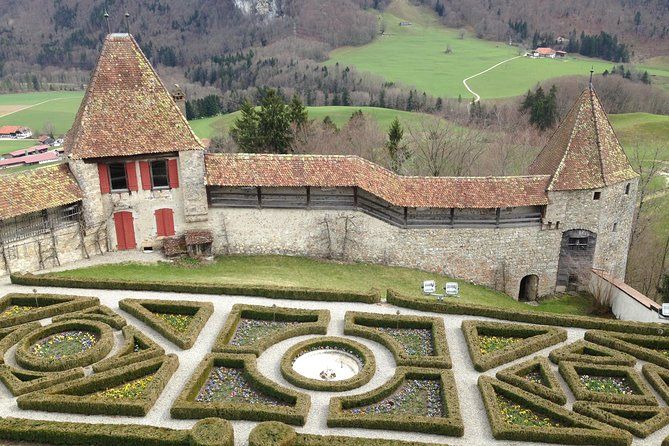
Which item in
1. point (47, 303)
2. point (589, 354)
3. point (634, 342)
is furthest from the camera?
point (47, 303)

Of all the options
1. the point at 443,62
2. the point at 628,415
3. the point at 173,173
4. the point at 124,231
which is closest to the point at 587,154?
the point at 628,415

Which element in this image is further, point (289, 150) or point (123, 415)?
point (289, 150)

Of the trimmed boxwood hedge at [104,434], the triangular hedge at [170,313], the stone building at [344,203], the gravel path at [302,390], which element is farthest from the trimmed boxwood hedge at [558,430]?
the stone building at [344,203]

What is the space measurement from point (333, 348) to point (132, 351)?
9.51 metres

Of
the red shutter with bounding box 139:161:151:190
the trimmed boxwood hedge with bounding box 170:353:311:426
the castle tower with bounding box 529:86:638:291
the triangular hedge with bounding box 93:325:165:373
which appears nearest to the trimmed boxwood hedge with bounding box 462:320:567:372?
the trimmed boxwood hedge with bounding box 170:353:311:426

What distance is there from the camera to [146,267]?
3566 cm

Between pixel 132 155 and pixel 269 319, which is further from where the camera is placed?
pixel 132 155

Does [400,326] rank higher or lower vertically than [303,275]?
lower

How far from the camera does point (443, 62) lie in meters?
131

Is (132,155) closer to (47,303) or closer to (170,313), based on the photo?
(47,303)

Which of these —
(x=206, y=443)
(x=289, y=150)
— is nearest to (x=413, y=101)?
(x=289, y=150)

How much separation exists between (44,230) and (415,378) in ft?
77.4

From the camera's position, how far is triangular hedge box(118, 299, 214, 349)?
2770 cm

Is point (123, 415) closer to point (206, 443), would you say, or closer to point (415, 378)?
point (206, 443)
